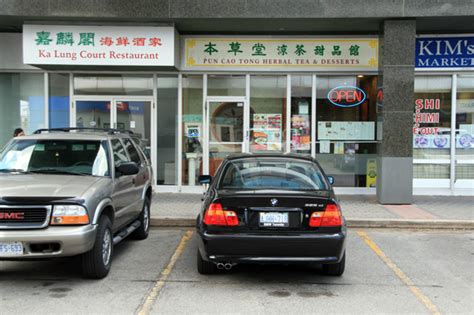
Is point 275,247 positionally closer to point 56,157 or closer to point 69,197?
point 69,197

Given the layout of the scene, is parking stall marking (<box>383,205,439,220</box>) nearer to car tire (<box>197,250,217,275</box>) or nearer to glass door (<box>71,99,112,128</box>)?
car tire (<box>197,250,217,275</box>)

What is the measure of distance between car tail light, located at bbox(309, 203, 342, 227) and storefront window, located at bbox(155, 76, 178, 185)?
7625mm

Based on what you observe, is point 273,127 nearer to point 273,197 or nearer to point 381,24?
point 381,24

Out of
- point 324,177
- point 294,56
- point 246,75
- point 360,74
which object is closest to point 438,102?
point 360,74

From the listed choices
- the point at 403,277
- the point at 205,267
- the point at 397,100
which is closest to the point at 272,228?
the point at 205,267

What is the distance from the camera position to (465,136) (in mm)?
12312

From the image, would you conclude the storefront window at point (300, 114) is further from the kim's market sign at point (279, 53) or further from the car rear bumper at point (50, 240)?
the car rear bumper at point (50, 240)

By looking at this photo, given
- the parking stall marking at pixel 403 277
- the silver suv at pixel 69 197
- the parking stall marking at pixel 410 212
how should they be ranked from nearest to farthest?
the parking stall marking at pixel 403 277, the silver suv at pixel 69 197, the parking stall marking at pixel 410 212

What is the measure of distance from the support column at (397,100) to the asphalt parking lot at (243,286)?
3.56 m

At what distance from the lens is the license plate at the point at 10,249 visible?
4.97m

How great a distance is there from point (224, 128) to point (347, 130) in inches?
127

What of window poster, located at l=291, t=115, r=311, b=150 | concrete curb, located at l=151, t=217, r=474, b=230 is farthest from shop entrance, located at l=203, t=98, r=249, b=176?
concrete curb, located at l=151, t=217, r=474, b=230

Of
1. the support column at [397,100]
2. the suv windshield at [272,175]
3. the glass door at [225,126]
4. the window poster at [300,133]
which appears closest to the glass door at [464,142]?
the support column at [397,100]

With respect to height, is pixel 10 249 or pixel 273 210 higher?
pixel 273 210
